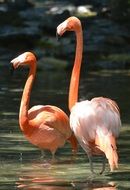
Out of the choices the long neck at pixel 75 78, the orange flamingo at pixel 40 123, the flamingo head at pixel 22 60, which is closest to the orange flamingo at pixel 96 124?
the long neck at pixel 75 78

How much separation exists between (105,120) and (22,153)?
253cm

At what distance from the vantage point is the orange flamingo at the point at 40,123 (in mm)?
11570

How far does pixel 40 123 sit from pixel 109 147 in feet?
7.45

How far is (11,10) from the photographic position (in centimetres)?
4725

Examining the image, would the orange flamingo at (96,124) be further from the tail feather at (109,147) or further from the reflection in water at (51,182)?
the reflection in water at (51,182)

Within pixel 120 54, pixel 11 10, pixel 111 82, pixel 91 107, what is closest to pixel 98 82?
pixel 111 82

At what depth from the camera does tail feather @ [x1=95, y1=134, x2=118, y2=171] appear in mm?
9562

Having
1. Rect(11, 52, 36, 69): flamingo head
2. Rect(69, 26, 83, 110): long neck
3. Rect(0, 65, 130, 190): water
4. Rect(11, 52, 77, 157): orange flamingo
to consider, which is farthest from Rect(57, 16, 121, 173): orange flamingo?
Rect(11, 52, 36, 69): flamingo head

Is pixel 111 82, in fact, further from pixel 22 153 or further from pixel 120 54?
pixel 22 153

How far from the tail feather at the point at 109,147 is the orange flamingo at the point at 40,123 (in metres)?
1.81

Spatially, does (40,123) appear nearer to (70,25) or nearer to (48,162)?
(48,162)

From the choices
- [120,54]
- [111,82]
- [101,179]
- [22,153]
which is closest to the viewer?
[101,179]

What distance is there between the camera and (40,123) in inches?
466

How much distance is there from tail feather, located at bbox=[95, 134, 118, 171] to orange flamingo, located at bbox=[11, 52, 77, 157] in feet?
5.94
